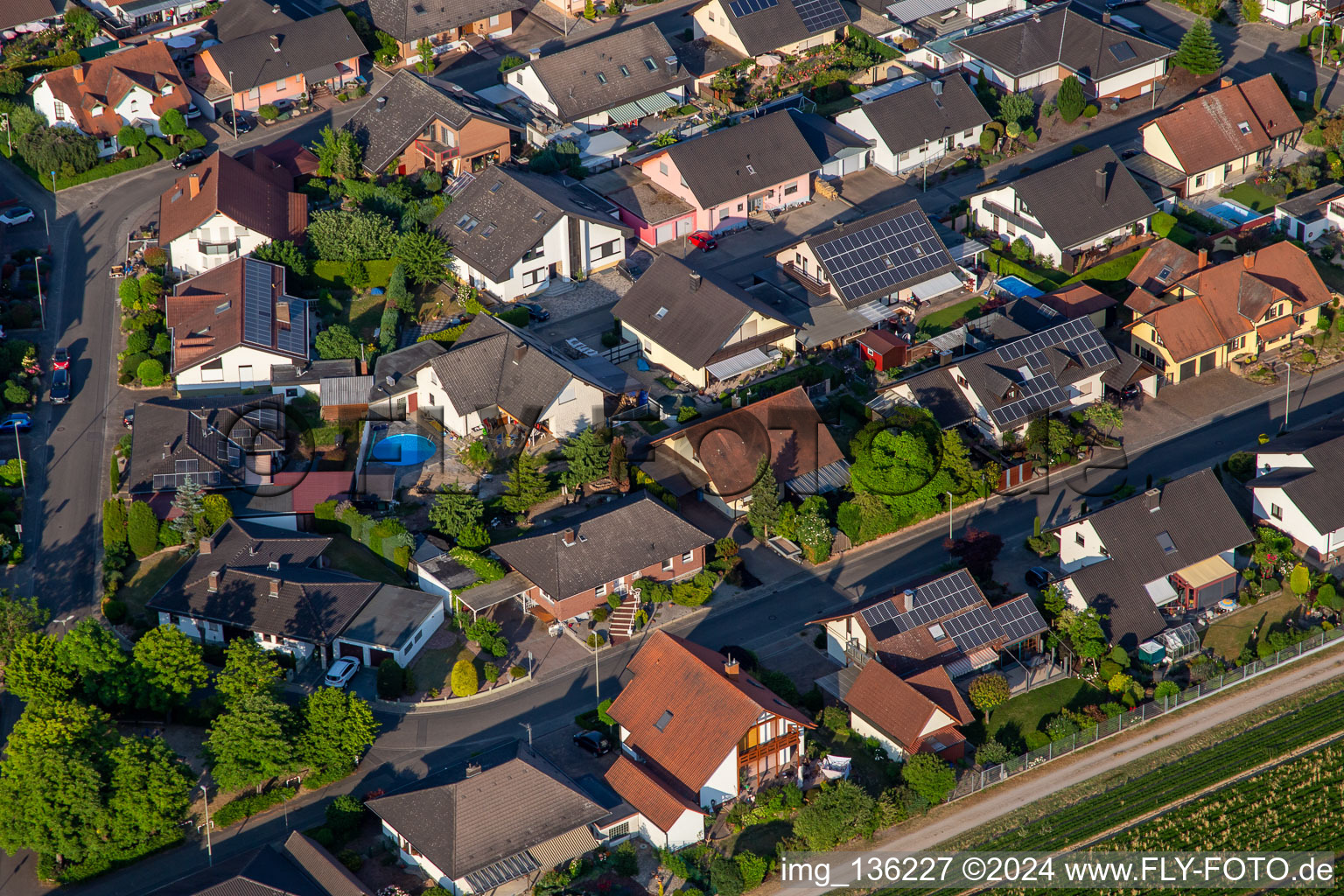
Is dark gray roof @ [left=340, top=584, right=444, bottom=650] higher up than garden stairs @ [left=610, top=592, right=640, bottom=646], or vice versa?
garden stairs @ [left=610, top=592, right=640, bottom=646]

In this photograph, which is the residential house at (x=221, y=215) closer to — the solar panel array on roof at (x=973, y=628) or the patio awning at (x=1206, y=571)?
the solar panel array on roof at (x=973, y=628)

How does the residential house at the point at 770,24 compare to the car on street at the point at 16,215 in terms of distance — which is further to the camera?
the residential house at the point at 770,24

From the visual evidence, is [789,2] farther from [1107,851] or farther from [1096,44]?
[1107,851]

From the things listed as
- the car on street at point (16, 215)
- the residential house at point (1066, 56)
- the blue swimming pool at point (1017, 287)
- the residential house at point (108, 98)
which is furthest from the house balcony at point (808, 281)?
the car on street at point (16, 215)

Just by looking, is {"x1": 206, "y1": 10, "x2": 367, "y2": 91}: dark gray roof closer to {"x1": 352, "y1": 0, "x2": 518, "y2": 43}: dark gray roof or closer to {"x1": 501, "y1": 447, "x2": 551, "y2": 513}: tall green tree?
{"x1": 352, "y1": 0, "x2": 518, "y2": 43}: dark gray roof

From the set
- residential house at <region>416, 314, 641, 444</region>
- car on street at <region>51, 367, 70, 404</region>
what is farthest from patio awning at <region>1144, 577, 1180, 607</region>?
car on street at <region>51, 367, 70, 404</region>

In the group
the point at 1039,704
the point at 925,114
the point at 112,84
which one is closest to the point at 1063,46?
the point at 925,114

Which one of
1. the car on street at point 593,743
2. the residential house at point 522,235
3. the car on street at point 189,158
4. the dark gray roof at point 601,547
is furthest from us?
the car on street at point 189,158
